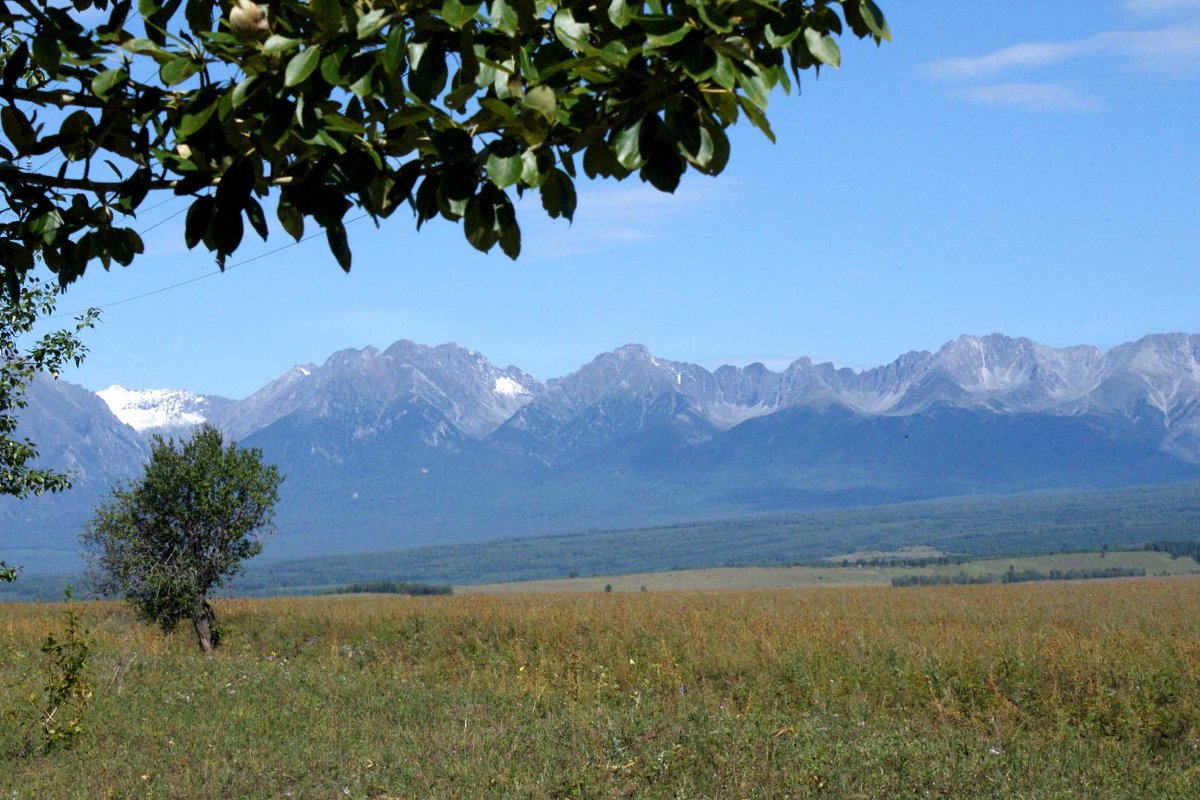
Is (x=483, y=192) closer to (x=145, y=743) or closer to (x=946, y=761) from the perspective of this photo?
(x=946, y=761)

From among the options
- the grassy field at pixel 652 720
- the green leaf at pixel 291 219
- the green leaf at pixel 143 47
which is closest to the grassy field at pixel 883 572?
the grassy field at pixel 652 720

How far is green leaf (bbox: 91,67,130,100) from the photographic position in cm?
321

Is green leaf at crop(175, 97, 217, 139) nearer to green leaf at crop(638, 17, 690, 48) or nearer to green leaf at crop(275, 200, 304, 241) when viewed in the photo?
green leaf at crop(275, 200, 304, 241)

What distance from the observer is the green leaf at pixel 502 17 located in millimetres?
2727

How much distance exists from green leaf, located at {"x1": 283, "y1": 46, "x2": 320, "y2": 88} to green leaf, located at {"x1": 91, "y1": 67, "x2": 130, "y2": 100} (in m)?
0.81

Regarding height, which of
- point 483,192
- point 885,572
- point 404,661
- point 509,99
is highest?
point 509,99

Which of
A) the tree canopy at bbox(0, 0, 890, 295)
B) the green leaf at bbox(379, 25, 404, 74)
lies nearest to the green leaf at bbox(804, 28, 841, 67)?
the tree canopy at bbox(0, 0, 890, 295)

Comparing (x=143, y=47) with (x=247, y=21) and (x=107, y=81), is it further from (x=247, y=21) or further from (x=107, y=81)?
(x=247, y=21)

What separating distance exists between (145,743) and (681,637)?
10.4 meters

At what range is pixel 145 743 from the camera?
12422 mm

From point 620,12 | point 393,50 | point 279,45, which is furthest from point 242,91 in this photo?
point 620,12

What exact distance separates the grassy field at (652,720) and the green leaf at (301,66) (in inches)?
315

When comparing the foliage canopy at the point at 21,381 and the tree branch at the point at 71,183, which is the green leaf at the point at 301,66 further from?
the foliage canopy at the point at 21,381

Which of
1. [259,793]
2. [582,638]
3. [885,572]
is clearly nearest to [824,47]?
[259,793]
